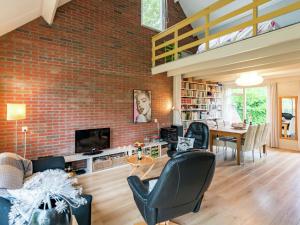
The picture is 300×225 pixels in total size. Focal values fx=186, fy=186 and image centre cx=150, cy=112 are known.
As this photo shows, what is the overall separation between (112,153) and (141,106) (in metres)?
1.56

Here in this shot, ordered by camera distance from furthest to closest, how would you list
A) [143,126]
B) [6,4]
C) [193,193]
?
[143,126] < [6,4] < [193,193]

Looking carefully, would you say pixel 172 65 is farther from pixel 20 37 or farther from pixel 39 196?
pixel 39 196

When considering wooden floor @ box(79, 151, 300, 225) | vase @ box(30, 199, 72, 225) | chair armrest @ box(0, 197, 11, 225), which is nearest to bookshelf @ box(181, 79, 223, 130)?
wooden floor @ box(79, 151, 300, 225)

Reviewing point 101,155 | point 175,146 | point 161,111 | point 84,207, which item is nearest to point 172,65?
point 161,111

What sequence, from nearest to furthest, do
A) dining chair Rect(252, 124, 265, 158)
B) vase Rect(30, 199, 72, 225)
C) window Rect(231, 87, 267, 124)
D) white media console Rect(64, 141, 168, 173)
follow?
vase Rect(30, 199, 72, 225) → white media console Rect(64, 141, 168, 173) → dining chair Rect(252, 124, 265, 158) → window Rect(231, 87, 267, 124)

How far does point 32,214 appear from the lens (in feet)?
3.44

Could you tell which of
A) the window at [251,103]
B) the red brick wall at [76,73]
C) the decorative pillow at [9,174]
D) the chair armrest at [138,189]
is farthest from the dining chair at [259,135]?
the decorative pillow at [9,174]

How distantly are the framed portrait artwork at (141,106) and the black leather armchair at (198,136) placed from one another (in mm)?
1234

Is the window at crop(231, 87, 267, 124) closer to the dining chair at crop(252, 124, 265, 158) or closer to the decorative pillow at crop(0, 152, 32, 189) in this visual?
the dining chair at crop(252, 124, 265, 158)

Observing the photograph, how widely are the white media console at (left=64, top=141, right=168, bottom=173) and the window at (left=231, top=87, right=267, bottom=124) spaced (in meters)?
3.94

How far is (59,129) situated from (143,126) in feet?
7.29

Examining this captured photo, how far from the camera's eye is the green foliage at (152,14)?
5.42 m

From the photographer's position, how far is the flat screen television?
4039 millimetres

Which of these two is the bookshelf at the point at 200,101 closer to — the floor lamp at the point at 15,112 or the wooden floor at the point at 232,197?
the wooden floor at the point at 232,197
